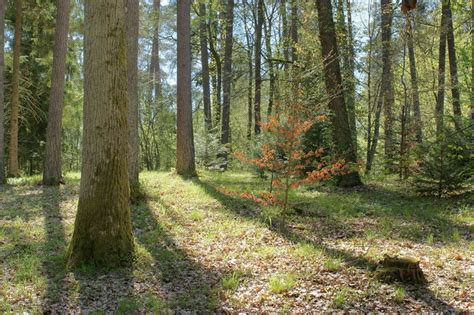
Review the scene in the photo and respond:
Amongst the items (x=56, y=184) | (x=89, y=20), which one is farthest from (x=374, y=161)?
(x=89, y=20)

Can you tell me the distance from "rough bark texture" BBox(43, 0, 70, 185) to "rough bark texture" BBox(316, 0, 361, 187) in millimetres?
7572

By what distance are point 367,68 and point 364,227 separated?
10637mm

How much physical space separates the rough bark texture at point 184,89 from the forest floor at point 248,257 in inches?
154

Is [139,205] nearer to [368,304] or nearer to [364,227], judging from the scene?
[364,227]

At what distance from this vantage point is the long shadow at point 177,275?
15.1ft

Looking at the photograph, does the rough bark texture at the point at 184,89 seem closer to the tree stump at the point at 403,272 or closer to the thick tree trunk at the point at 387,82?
the thick tree trunk at the point at 387,82

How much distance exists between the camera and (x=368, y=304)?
171 inches

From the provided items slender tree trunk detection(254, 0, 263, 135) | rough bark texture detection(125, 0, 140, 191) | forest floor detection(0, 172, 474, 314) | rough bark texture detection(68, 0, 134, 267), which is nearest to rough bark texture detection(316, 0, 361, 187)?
forest floor detection(0, 172, 474, 314)

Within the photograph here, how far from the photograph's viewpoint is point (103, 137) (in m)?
5.23

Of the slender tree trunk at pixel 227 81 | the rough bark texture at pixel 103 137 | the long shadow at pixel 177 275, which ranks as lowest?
the long shadow at pixel 177 275

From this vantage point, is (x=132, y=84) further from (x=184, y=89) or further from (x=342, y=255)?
(x=342, y=255)

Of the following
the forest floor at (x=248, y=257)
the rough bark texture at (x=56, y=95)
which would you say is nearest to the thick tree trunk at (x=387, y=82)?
the forest floor at (x=248, y=257)

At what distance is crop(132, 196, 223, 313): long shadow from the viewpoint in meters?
4.59

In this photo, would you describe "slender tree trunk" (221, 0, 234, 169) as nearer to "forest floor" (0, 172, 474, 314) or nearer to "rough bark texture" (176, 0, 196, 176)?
"rough bark texture" (176, 0, 196, 176)
